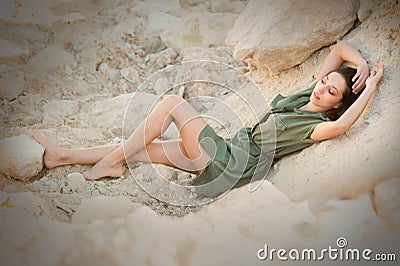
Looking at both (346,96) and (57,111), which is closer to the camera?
(346,96)

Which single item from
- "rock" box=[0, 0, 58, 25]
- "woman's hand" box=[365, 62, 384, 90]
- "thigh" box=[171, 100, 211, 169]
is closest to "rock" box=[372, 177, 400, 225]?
"woman's hand" box=[365, 62, 384, 90]

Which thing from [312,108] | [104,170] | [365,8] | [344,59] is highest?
[365,8]

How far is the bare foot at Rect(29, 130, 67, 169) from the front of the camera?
1.81 meters

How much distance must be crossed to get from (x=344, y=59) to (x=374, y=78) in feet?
0.71

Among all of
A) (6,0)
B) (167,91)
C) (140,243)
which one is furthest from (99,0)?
(140,243)

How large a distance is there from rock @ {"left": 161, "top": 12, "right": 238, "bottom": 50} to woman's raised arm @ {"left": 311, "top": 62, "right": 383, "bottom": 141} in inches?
40.9

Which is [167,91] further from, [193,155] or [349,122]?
[349,122]

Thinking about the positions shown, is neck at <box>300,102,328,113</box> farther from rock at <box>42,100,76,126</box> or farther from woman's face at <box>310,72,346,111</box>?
rock at <box>42,100,76,126</box>

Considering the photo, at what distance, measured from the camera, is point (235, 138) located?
187cm

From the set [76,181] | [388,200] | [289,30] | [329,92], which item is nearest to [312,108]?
[329,92]

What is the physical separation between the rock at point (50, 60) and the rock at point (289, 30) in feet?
2.81

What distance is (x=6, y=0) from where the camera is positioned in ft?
8.72

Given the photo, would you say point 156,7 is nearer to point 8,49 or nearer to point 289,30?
point 8,49

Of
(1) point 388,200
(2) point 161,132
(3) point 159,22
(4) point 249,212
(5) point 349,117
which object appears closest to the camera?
(1) point 388,200
